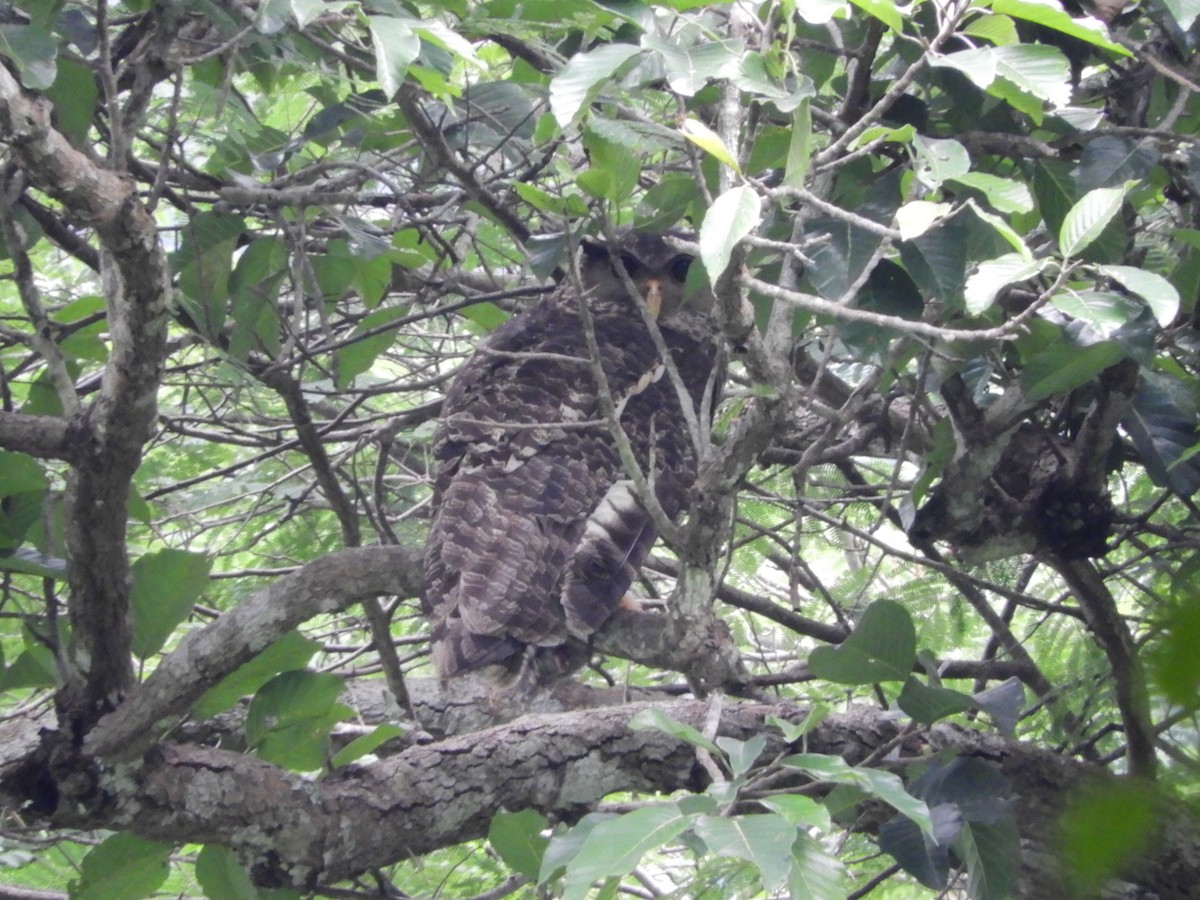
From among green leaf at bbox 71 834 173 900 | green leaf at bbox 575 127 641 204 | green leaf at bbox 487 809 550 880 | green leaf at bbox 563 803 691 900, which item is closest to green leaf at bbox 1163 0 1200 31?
green leaf at bbox 575 127 641 204

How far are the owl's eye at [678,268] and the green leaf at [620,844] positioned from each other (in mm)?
2664

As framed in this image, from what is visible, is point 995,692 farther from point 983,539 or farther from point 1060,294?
A: point 1060,294

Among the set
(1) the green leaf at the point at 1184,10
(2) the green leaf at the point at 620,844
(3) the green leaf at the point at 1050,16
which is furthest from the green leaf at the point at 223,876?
(1) the green leaf at the point at 1184,10

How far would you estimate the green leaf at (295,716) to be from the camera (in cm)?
230

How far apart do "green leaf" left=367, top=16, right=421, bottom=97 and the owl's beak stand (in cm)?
201

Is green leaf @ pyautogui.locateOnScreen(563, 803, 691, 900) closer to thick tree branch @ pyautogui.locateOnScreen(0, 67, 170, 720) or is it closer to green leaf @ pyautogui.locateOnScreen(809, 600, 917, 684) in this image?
green leaf @ pyautogui.locateOnScreen(809, 600, 917, 684)

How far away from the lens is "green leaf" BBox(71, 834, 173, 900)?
7.21 feet

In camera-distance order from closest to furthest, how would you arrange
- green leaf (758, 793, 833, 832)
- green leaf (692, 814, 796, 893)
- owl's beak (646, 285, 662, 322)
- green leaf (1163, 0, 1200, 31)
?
green leaf (692, 814, 796, 893), green leaf (758, 793, 833, 832), green leaf (1163, 0, 1200, 31), owl's beak (646, 285, 662, 322)

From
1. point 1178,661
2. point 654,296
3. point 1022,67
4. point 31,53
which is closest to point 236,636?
point 31,53

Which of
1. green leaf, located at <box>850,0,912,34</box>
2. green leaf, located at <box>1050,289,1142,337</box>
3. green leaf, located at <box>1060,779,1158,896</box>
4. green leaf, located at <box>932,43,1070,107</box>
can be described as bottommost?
green leaf, located at <box>1060,779,1158,896</box>

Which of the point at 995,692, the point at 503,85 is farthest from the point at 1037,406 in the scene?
the point at 503,85

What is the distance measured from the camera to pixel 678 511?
3.41m

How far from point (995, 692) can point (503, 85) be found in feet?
5.86

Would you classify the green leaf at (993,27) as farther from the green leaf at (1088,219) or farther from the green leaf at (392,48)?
the green leaf at (392,48)
